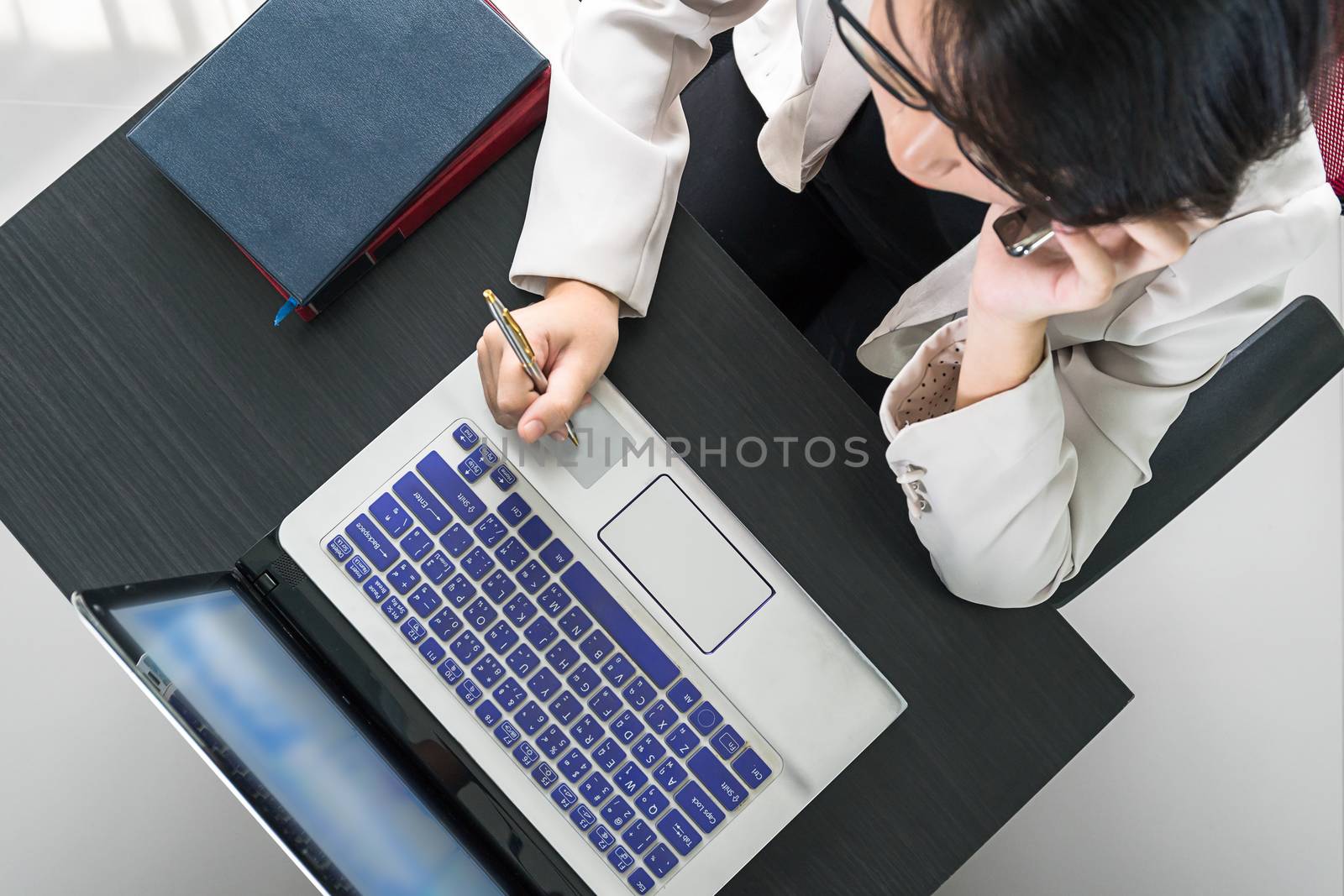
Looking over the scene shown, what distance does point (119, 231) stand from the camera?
2.20 feet

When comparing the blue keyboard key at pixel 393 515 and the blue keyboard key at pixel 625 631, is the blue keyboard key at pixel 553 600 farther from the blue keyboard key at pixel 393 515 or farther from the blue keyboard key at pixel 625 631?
the blue keyboard key at pixel 393 515

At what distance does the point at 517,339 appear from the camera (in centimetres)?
59

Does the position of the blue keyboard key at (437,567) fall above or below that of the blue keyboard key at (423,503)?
below

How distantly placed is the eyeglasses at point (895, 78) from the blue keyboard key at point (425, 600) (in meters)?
0.43

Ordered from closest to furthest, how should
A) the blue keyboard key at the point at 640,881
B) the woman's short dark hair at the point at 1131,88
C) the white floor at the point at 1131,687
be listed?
the woman's short dark hair at the point at 1131,88, the blue keyboard key at the point at 640,881, the white floor at the point at 1131,687

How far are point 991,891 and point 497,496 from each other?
116 cm

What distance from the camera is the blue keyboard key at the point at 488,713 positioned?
622 mm

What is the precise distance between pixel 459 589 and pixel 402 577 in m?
0.04

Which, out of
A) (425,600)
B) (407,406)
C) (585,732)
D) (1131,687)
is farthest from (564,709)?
(1131,687)

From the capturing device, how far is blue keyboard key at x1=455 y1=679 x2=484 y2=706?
624 millimetres

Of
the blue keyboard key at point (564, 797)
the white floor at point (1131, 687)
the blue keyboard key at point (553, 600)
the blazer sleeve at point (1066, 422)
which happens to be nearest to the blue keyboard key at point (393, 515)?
the blue keyboard key at point (553, 600)

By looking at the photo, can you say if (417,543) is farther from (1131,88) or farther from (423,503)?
(1131,88)

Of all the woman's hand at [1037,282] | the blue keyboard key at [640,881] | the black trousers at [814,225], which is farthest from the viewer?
the black trousers at [814,225]

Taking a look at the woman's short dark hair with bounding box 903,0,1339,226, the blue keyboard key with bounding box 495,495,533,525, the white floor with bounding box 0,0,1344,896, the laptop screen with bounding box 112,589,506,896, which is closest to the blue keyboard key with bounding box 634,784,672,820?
the laptop screen with bounding box 112,589,506,896
